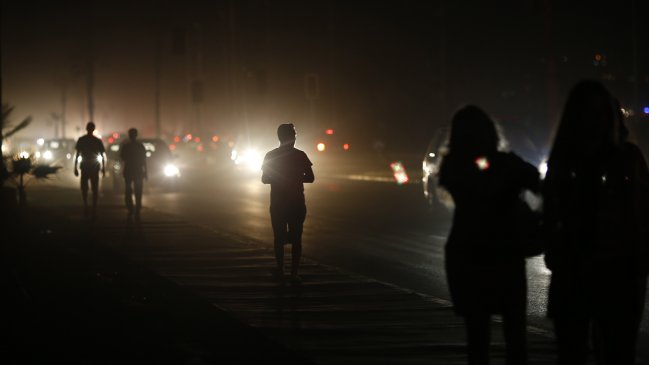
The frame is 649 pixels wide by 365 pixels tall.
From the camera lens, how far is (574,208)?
571 cm

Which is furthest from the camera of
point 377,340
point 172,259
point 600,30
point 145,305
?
point 600,30

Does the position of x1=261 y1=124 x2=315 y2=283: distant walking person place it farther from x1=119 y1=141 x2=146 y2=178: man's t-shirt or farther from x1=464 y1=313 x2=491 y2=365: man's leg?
x1=119 y1=141 x2=146 y2=178: man's t-shirt

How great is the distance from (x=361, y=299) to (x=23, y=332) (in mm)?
3196

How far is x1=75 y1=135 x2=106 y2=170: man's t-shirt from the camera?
2259 centimetres

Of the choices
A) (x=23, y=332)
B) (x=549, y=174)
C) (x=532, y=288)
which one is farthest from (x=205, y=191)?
(x=549, y=174)

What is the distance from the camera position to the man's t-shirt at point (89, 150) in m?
22.6

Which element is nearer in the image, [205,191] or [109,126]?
[205,191]

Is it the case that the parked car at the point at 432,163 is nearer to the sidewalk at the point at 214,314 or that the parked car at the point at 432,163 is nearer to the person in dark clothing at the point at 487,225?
the sidewalk at the point at 214,314

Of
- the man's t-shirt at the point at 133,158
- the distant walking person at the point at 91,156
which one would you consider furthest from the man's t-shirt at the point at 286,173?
the distant walking person at the point at 91,156

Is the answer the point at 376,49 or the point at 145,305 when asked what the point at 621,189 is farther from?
the point at 376,49

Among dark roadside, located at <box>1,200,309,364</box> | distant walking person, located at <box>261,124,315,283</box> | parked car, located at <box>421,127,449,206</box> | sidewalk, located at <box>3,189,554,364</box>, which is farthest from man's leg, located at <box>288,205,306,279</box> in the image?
parked car, located at <box>421,127,449,206</box>

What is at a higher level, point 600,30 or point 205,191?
point 600,30

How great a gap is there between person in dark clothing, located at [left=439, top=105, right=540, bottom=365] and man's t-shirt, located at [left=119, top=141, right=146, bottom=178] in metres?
16.2

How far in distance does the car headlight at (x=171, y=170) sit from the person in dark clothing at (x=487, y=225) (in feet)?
95.0
